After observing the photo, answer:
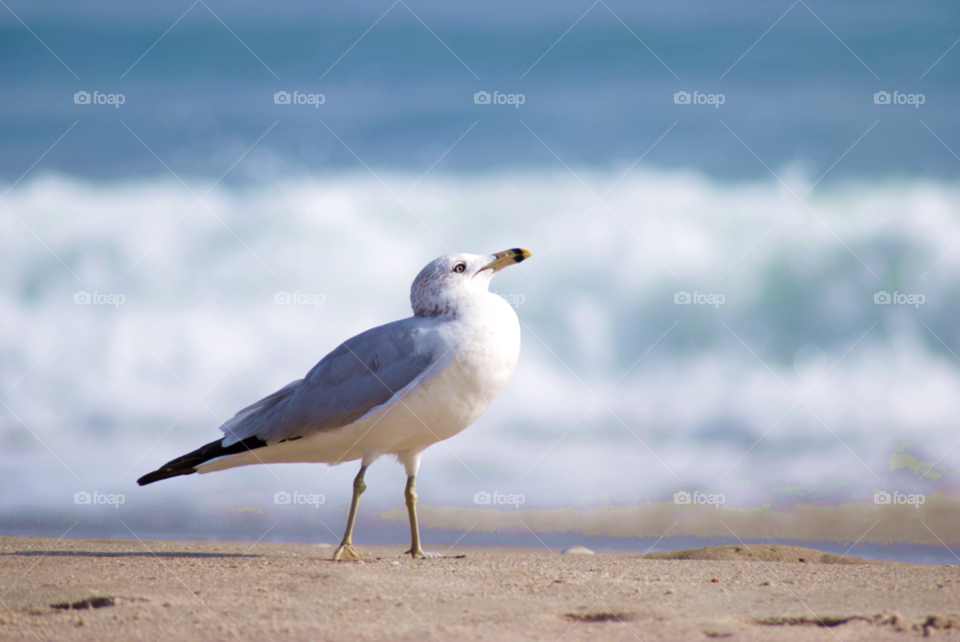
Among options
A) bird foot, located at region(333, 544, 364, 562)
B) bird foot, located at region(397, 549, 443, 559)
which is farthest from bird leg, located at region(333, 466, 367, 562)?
bird foot, located at region(397, 549, 443, 559)

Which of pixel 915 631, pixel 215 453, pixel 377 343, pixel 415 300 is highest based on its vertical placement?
pixel 415 300

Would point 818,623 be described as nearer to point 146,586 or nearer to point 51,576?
point 146,586

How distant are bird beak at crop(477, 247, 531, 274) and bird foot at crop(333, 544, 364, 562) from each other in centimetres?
342

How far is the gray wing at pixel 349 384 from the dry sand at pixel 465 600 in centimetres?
146

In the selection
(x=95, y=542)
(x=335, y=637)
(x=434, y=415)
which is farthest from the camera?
(x=95, y=542)

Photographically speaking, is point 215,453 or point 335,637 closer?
point 335,637

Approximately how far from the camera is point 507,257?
8.79m

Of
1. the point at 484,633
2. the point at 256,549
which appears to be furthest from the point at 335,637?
the point at 256,549

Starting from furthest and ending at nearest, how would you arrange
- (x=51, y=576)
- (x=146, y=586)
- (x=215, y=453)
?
(x=215, y=453) → (x=51, y=576) → (x=146, y=586)

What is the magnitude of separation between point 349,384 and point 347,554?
177 centimetres

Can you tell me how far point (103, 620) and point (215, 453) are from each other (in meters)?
3.95

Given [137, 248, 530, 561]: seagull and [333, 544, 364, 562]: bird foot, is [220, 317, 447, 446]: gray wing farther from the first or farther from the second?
[333, 544, 364, 562]: bird foot

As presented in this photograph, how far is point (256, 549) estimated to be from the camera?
932cm

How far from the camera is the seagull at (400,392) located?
7.87 m
